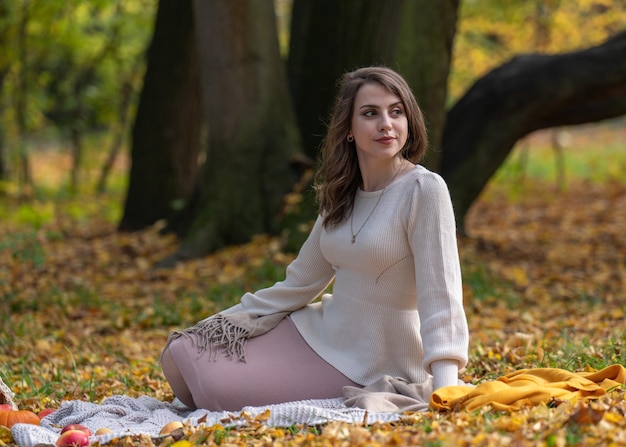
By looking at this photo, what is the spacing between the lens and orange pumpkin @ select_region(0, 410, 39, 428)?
3.74 metres

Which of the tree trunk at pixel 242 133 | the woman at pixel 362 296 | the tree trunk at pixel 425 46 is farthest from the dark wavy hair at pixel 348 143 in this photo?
the tree trunk at pixel 242 133

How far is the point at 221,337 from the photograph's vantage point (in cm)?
405

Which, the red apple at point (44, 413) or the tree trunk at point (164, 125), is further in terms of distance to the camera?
the tree trunk at point (164, 125)

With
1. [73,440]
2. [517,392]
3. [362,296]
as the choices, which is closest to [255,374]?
[362,296]

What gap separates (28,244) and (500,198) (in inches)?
357

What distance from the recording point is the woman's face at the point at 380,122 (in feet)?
12.5

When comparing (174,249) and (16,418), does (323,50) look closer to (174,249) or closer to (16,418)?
(174,249)

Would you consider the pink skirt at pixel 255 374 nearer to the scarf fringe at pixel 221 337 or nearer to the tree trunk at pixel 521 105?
the scarf fringe at pixel 221 337

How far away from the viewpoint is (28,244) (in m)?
7.52

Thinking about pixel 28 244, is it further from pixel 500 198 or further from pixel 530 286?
pixel 500 198

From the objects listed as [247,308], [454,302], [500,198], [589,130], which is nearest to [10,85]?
[500,198]

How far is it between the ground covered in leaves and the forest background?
2 centimetres

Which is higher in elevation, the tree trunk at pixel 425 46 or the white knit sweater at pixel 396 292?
the tree trunk at pixel 425 46

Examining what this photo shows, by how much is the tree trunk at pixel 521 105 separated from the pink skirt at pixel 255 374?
5077mm
